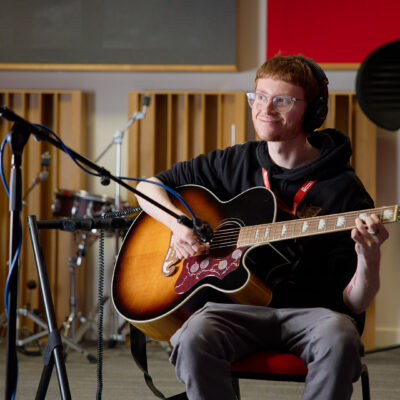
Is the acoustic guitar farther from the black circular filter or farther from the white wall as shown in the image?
the white wall

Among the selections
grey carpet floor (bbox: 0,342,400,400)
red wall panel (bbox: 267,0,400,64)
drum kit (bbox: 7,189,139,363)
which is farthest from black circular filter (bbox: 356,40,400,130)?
drum kit (bbox: 7,189,139,363)

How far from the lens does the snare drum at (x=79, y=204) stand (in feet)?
12.4

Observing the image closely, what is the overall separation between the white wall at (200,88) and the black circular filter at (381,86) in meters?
0.79

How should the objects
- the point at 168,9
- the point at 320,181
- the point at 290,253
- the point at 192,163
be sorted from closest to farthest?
the point at 290,253 → the point at 320,181 → the point at 192,163 → the point at 168,9

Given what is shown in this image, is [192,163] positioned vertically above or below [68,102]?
below

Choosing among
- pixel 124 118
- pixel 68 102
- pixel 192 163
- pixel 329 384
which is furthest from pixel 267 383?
pixel 68 102

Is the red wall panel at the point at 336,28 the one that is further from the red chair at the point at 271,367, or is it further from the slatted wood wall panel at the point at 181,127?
the red chair at the point at 271,367

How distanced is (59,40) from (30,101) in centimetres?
51

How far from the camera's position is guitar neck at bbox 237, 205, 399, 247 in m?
1.52

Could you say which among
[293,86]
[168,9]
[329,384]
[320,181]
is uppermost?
[168,9]

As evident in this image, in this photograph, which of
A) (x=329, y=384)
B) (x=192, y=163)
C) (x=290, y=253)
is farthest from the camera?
(x=192, y=163)

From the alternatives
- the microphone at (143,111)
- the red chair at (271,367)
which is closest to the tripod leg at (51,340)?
the red chair at (271,367)

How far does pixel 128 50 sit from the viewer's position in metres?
4.39

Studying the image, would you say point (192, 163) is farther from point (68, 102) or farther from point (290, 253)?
point (68, 102)
